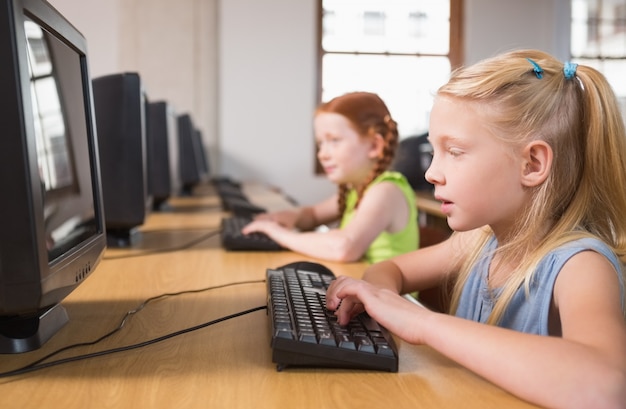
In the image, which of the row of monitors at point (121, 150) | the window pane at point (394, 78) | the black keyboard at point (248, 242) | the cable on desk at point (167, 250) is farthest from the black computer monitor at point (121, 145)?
the window pane at point (394, 78)

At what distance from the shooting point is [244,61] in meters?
6.29

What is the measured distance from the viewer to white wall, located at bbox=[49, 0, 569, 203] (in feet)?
20.2

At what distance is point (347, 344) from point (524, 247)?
1.21ft

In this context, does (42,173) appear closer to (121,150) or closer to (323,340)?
(323,340)

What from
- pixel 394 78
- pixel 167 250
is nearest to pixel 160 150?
pixel 167 250

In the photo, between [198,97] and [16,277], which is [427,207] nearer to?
[198,97]

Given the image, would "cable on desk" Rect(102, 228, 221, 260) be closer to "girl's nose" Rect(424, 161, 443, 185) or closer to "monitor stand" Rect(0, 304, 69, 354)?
"monitor stand" Rect(0, 304, 69, 354)

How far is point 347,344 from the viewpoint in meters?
0.87

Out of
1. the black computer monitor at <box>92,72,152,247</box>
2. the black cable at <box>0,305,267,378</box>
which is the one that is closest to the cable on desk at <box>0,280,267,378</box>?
the black cable at <box>0,305,267,378</box>

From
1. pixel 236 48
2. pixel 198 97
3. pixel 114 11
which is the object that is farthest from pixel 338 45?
pixel 114 11

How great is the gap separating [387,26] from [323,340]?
5.88 m

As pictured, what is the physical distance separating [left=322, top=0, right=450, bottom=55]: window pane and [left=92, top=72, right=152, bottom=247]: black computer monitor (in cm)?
460

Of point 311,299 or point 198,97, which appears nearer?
point 311,299

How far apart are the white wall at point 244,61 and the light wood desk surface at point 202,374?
16.7 feet
